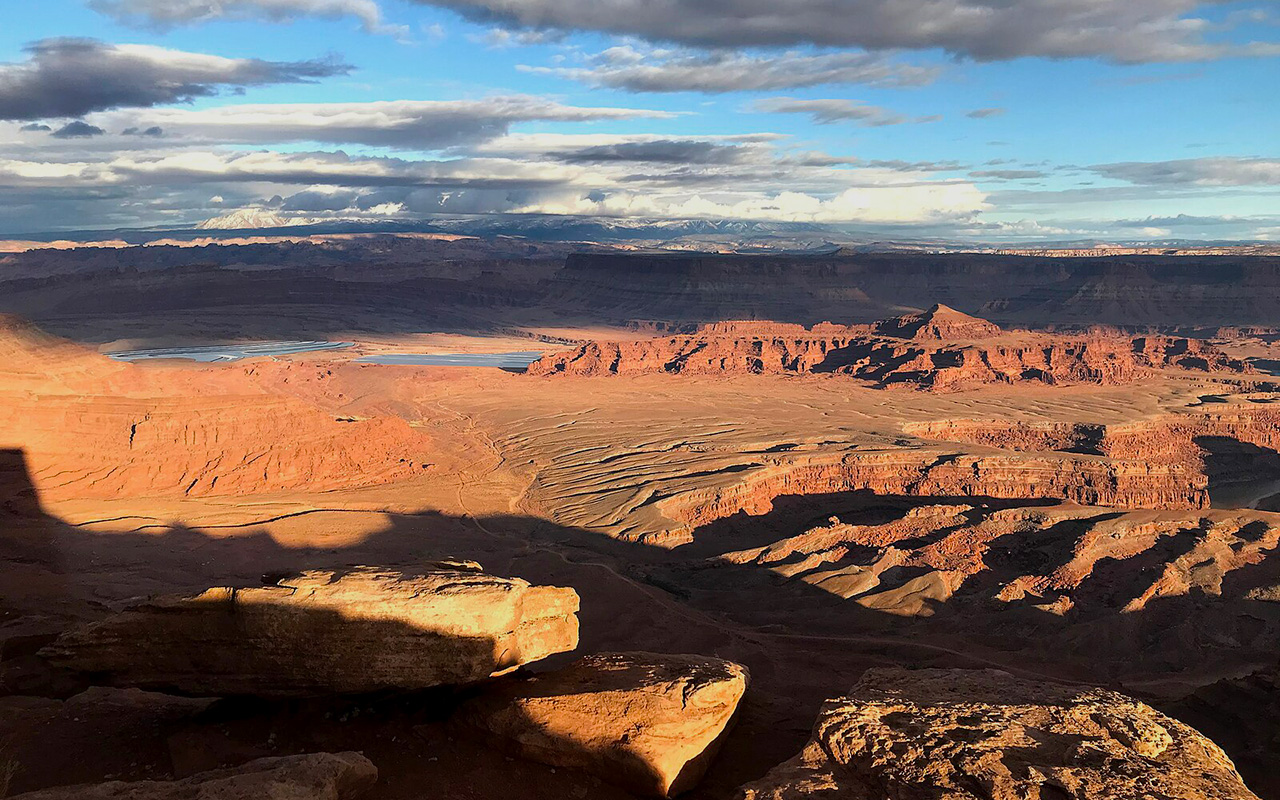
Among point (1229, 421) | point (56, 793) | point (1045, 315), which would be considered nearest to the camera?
point (56, 793)

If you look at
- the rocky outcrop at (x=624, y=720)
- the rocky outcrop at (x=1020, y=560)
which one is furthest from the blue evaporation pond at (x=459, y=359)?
the rocky outcrop at (x=624, y=720)

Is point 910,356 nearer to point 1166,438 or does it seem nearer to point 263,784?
point 1166,438

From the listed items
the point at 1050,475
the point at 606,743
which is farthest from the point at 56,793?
the point at 1050,475

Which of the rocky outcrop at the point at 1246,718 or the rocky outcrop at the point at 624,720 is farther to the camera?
the rocky outcrop at the point at 1246,718

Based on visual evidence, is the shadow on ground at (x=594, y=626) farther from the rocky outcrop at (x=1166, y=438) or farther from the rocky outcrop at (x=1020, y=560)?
the rocky outcrop at (x=1166, y=438)

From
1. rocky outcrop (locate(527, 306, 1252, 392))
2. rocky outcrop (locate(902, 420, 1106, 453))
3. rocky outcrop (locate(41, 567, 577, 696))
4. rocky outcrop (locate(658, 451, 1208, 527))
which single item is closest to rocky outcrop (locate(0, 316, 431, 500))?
rocky outcrop (locate(658, 451, 1208, 527))

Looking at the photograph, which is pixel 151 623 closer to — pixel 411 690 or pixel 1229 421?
pixel 411 690
